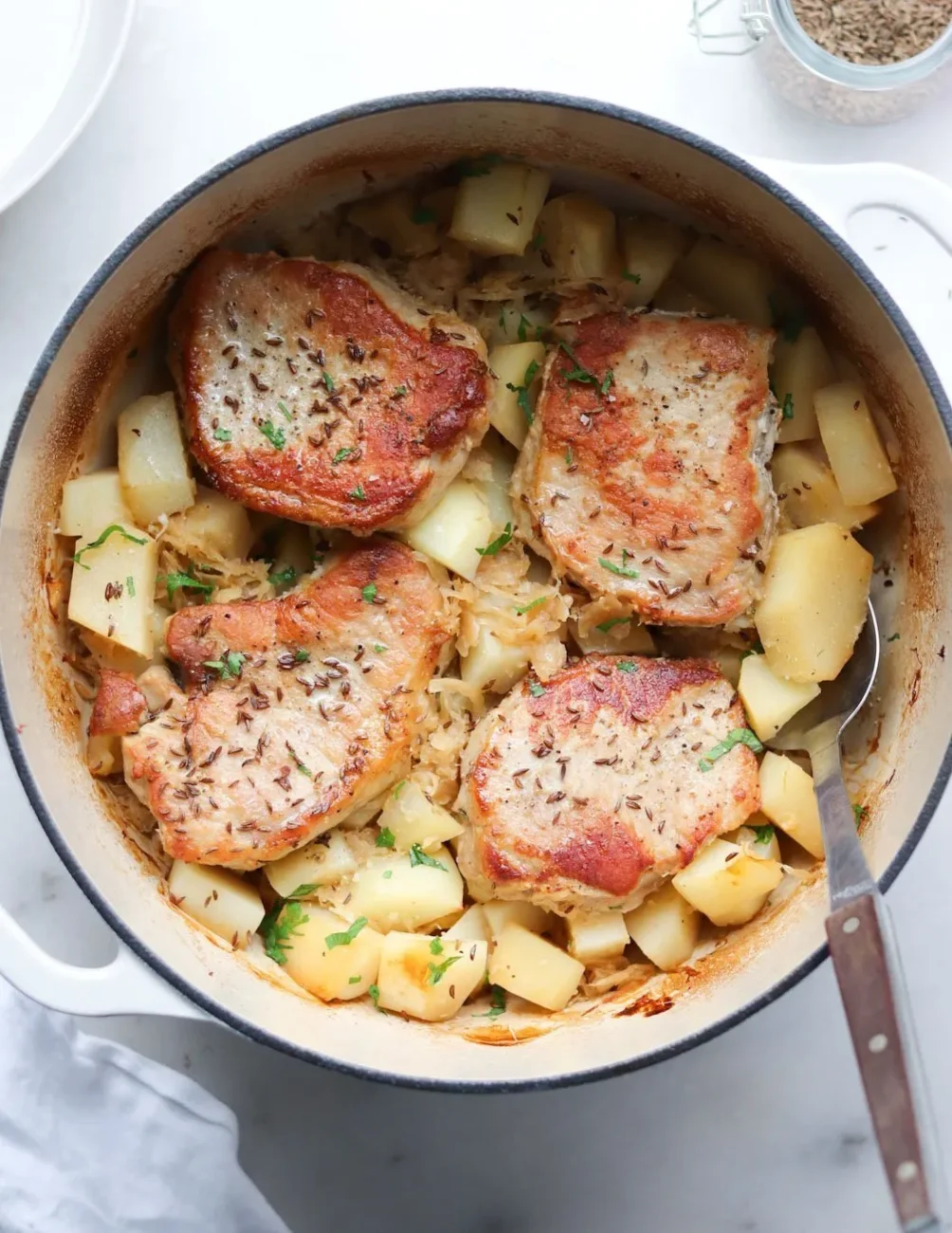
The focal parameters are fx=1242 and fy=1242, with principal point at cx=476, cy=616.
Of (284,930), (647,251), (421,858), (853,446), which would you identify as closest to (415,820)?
(421,858)

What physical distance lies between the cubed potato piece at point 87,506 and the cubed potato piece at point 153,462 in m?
0.04

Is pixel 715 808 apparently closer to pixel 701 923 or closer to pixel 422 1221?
pixel 701 923

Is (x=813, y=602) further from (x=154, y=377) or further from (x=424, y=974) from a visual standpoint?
(x=154, y=377)

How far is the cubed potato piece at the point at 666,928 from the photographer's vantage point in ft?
8.32

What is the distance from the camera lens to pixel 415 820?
2541 millimetres

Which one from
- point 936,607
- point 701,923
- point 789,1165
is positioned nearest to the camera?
point 936,607

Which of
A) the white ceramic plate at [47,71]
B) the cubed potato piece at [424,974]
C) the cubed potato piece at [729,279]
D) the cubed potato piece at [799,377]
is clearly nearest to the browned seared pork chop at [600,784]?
the cubed potato piece at [424,974]

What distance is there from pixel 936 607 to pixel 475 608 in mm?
914

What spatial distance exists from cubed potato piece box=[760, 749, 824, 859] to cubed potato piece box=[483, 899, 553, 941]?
0.52 metres

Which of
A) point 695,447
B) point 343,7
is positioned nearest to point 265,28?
point 343,7

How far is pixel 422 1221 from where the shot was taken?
2.84 m

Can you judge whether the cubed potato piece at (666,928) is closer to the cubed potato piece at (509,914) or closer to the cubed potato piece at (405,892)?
the cubed potato piece at (509,914)

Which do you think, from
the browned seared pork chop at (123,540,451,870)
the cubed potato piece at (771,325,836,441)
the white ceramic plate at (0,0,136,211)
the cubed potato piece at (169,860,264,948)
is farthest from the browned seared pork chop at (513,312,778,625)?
Result: the white ceramic plate at (0,0,136,211)

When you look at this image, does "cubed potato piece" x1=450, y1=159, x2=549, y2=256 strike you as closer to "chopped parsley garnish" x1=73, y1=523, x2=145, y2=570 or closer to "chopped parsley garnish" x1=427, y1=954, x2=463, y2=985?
"chopped parsley garnish" x1=73, y1=523, x2=145, y2=570
